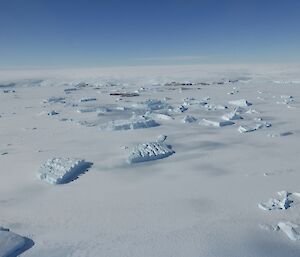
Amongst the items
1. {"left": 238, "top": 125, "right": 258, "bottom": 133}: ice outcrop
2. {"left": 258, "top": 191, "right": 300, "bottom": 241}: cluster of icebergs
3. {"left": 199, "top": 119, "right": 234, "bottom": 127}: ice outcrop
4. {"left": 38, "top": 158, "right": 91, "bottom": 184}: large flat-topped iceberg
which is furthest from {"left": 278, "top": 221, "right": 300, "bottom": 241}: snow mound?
{"left": 199, "top": 119, "right": 234, "bottom": 127}: ice outcrop

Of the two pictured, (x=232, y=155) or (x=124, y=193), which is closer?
(x=124, y=193)

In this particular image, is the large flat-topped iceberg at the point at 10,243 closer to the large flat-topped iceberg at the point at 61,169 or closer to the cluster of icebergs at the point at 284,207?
the large flat-topped iceberg at the point at 61,169

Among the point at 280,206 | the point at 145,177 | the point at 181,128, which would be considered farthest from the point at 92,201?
the point at 181,128

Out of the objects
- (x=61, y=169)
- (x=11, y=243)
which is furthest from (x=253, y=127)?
(x=11, y=243)

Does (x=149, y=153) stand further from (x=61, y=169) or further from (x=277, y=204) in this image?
(x=277, y=204)

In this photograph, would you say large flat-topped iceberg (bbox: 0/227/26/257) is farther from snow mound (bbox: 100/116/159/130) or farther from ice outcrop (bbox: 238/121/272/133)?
ice outcrop (bbox: 238/121/272/133)

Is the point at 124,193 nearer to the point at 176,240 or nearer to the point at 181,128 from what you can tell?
the point at 176,240

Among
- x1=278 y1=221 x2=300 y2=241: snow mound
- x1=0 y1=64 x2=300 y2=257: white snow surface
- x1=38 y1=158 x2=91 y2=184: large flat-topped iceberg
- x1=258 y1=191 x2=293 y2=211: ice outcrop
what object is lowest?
x1=0 y1=64 x2=300 y2=257: white snow surface
